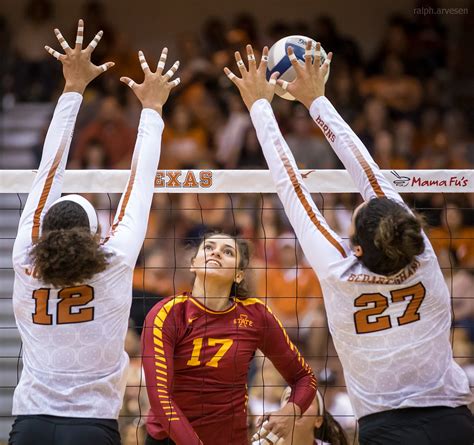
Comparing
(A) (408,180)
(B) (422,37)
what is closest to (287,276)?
(A) (408,180)

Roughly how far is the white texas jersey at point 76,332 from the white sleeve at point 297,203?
2.04 feet

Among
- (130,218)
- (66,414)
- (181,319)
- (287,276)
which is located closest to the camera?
(66,414)

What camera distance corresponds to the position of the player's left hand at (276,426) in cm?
487

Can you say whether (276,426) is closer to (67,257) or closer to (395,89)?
(67,257)

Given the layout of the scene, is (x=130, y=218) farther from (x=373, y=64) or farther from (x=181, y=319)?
(x=373, y=64)

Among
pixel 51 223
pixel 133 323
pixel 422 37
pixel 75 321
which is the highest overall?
pixel 422 37

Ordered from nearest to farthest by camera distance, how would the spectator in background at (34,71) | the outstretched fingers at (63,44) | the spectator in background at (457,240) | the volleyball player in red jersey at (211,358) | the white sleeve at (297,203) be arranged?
the white sleeve at (297,203) < the outstretched fingers at (63,44) < the volleyball player in red jersey at (211,358) < the spectator in background at (457,240) < the spectator in background at (34,71)

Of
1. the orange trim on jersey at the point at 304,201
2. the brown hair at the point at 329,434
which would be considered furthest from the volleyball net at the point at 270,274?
the orange trim on jersey at the point at 304,201

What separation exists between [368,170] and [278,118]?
295 inches

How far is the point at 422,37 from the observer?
1264 centimetres

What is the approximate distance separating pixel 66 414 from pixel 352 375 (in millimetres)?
1130

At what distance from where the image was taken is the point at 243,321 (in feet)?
16.8

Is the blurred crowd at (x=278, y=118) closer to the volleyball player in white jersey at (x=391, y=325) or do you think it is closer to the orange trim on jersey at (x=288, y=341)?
the orange trim on jersey at (x=288, y=341)

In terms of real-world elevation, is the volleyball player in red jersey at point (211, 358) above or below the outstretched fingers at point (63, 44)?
below
